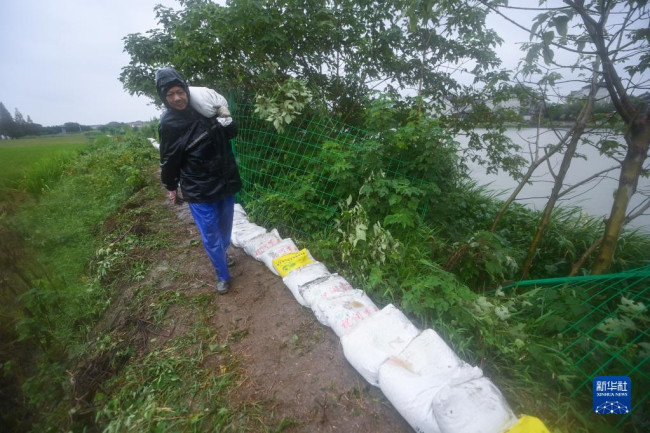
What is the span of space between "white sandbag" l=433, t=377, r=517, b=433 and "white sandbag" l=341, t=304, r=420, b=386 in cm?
34

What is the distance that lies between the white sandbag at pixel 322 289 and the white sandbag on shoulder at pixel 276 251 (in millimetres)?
516

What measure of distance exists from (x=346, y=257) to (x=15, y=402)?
259cm

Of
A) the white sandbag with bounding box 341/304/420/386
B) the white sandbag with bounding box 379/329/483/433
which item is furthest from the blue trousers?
the white sandbag with bounding box 379/329/483/433

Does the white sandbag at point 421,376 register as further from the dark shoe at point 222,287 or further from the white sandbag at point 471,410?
the dark shoe at point 222,287

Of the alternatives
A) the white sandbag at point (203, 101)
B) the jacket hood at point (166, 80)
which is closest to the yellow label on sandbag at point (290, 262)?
the white sandbag at point (203, 101)

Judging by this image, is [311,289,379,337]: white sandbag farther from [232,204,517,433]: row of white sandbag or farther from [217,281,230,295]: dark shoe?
[217,281,230,295]: dark shoe

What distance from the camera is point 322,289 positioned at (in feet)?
6.71

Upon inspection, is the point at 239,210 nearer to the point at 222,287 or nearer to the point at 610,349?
the point at 222,287

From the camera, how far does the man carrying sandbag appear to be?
6.41 feet

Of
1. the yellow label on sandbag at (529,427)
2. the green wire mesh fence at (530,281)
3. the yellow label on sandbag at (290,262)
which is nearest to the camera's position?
the yellow label on sandbag at (529,427)

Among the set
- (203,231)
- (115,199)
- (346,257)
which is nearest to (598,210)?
(346,257)

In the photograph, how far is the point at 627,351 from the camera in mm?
1428

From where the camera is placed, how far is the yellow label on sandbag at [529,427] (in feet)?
3.61

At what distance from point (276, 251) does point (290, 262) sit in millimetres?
250
